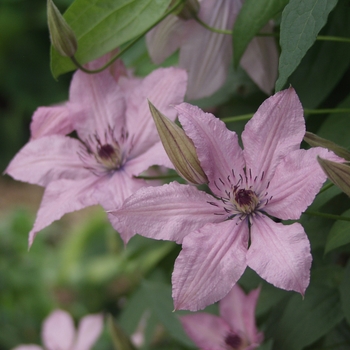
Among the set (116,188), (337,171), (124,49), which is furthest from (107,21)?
(337,171)

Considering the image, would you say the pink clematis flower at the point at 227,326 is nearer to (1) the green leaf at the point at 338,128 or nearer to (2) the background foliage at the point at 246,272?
(2) the background foliage at the point at 246,272

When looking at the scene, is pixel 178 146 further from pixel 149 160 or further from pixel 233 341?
pixel 233 341

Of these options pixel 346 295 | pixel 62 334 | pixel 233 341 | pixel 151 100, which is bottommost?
pixel 62 334

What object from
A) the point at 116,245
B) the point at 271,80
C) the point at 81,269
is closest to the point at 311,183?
the point at 271,80

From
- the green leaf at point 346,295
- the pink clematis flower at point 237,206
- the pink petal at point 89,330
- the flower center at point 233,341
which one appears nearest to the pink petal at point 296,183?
the pink clematis flower at point 237,206

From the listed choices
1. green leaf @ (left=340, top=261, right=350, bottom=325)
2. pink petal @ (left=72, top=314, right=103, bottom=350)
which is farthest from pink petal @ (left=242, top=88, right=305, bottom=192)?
pink petal @ (left=72, top=314, right=103, bottom=350)

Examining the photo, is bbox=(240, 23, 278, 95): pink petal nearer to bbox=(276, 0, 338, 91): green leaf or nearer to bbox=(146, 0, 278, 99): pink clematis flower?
bbox=(146, 0, 278, 99): pink clematis flower

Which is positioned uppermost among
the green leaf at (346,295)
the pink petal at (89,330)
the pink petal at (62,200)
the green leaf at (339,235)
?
the green leaf at (339,235)
